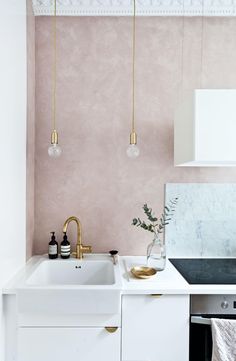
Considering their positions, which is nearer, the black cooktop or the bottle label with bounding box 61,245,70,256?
the black cooktop

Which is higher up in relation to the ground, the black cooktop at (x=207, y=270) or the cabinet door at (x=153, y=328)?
the black cooktop at (x=207, y=270)

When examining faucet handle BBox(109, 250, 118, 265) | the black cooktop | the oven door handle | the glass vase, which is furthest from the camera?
faucet handle BBox(109, 250, 118, 265)

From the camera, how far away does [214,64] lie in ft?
6.39

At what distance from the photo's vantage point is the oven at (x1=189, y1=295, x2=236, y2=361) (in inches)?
52.9

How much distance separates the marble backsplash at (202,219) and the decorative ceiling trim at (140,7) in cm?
119

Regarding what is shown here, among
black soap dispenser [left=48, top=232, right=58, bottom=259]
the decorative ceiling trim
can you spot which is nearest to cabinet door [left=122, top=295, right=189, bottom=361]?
black soap dispenser [left=48, top=232, right=58, bottom=259]

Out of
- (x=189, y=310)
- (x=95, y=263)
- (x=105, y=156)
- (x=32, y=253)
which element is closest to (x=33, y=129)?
(x=105, y=156)

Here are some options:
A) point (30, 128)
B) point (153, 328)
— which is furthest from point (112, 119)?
point (153, 328)

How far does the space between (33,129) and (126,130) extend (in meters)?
0.63

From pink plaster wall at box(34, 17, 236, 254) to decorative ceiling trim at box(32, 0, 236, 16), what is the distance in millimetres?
49

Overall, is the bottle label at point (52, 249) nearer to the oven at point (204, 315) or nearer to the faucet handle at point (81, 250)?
the faucet handle at point (81, 250)

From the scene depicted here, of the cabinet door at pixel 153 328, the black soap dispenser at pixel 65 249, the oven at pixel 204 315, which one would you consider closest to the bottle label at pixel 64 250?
the black soap dispenser at pixel 65 249

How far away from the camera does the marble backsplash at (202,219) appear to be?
1932 mm

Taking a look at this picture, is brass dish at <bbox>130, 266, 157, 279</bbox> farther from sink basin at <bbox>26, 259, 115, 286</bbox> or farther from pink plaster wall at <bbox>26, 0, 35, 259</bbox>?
pink plaster wall at <bbox>26, 0, 35, 259</bbox>
